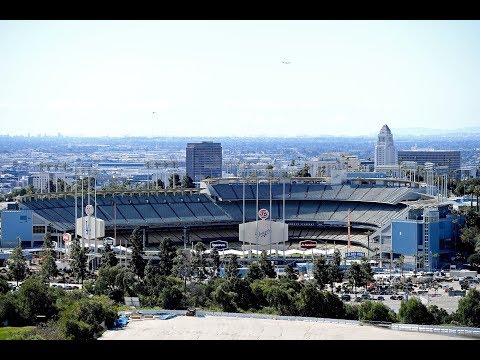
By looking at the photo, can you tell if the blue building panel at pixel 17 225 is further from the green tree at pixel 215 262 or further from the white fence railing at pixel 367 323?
the white fence railing at pixel 367 323

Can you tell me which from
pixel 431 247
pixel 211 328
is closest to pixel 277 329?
pixel 211 328

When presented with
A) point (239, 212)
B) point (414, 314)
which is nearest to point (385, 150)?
point (239, 212)

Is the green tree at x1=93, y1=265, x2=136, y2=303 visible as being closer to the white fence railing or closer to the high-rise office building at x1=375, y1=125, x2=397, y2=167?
the white fence railing

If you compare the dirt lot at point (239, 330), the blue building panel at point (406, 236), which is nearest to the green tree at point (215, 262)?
the blue building panel at point (406, 236)

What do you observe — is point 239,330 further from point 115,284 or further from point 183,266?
point 183,266

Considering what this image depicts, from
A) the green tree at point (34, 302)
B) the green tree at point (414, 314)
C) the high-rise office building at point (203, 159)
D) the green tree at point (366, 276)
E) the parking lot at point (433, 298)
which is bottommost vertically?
the parking lot at point (433, 298)
